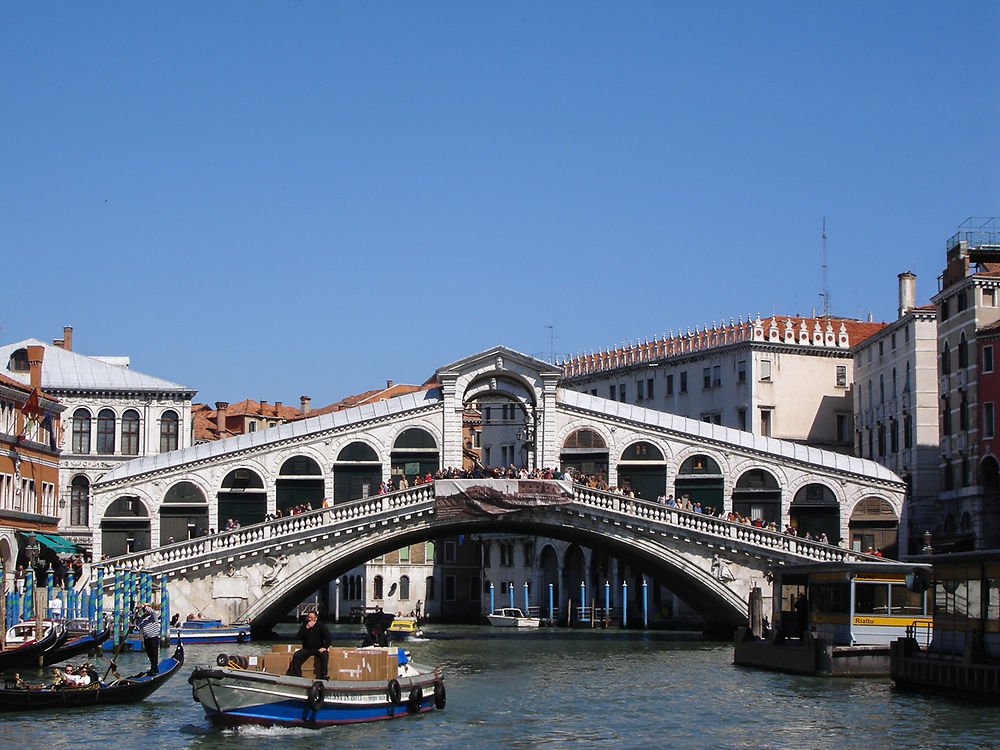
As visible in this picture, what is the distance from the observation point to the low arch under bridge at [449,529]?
4666cm

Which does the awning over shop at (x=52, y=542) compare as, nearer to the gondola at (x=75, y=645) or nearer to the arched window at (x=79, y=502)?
the gondola at (x=75, y=645)

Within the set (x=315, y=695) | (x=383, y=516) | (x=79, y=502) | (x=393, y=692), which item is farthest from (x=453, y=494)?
(x=315, y=695)

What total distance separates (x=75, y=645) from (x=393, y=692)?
412 inches

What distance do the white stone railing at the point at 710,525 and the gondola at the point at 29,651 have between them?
1839 centimetres

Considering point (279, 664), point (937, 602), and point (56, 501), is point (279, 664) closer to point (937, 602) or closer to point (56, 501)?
point (937, 602)

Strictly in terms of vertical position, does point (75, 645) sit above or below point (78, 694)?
above

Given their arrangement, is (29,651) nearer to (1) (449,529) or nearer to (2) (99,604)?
(2) (99,604)

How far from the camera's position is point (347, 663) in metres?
26.9

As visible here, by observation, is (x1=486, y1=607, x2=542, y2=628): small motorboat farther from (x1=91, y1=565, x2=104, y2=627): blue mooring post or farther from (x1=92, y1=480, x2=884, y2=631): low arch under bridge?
(x1=91, y1=565, x2=104, y2=627): blue mooring post

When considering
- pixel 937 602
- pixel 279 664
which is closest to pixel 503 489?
pixel 937 602

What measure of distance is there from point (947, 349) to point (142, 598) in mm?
25281

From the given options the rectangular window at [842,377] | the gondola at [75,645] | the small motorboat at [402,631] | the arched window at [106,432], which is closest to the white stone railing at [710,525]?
the small motorboat at [402,631]

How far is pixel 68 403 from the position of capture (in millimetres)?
59844

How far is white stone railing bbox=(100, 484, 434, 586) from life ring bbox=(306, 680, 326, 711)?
20.7m
